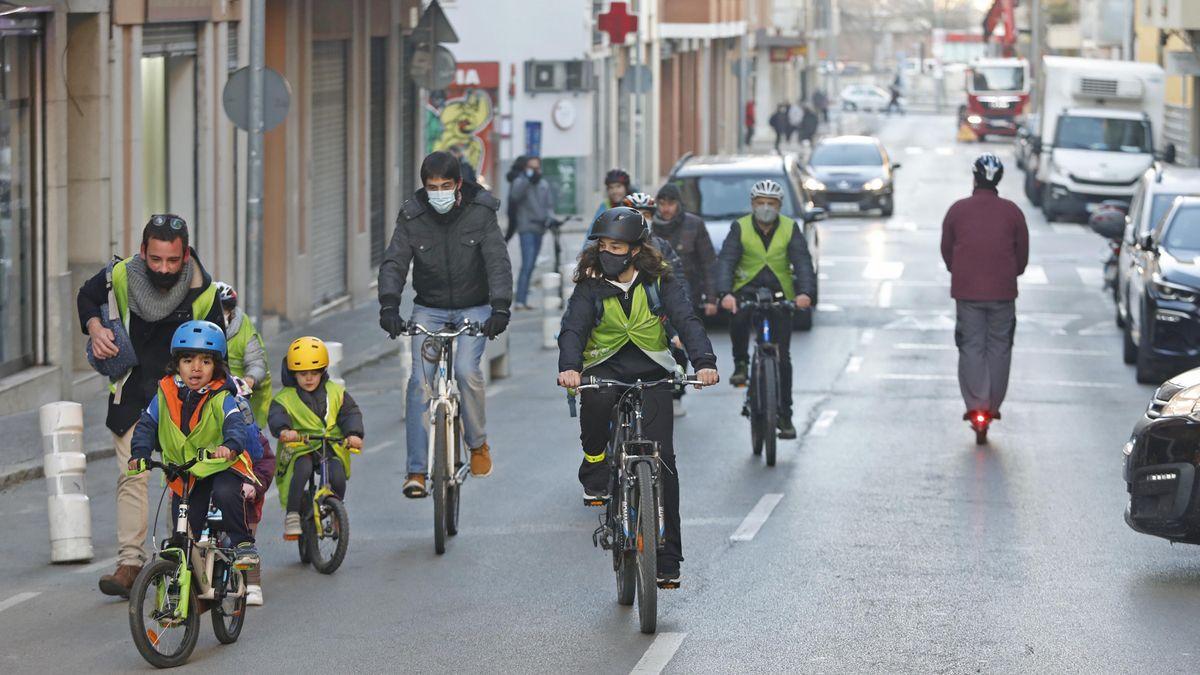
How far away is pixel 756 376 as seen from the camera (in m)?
13.6

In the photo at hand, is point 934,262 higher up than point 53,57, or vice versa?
point 53,57

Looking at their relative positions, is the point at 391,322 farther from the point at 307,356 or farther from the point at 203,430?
the point at 203,430

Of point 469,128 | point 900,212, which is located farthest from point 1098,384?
point 900,212

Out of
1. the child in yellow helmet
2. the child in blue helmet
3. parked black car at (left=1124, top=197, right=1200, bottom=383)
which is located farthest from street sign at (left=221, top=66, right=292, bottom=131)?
the child in blue helmet

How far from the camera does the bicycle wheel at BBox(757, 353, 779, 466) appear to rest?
13.3 m

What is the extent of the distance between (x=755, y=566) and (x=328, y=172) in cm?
1528

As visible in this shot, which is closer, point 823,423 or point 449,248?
point 449,248

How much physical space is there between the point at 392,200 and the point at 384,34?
2.10 metres

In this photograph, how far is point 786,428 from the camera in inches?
556

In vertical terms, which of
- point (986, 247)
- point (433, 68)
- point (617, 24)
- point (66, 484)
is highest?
point (617, 24)

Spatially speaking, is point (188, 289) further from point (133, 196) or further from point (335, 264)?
point (335, 264)

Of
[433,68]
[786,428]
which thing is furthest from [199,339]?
[433,68]

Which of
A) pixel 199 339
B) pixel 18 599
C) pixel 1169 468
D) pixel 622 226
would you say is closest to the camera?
pixel 199 339

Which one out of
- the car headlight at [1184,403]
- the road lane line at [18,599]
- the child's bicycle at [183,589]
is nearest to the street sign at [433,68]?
the road lane line at [18,599]
